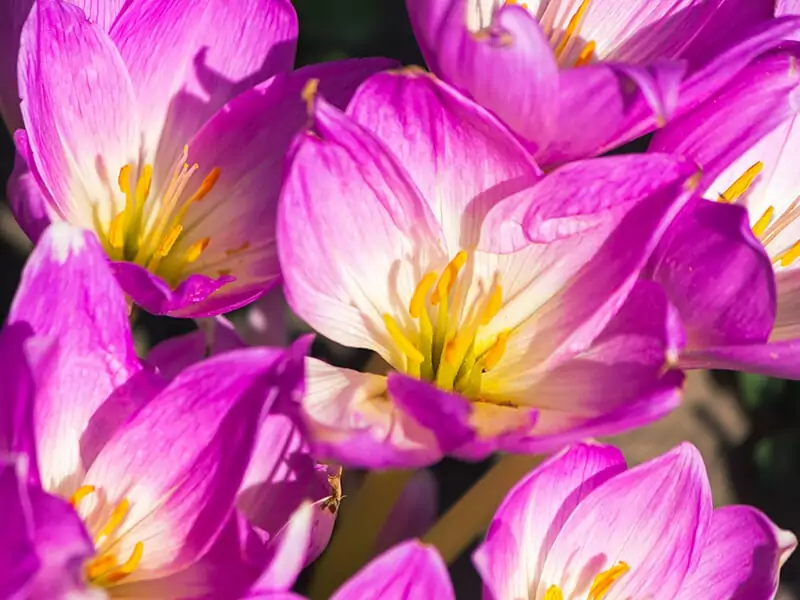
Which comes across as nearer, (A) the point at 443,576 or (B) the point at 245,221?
(A) the point at 443,576

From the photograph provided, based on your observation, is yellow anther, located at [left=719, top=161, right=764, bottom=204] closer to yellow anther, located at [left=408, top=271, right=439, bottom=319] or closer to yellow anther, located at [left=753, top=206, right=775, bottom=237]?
yellow anther, located at [left=753, top=206, right=775, bottom=237]

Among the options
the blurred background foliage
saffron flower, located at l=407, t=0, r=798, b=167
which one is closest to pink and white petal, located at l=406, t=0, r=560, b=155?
saffron flower, located at l=407, t=0, r=798, b=167

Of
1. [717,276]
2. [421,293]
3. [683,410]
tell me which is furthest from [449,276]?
[683,410]

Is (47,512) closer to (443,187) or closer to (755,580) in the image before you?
(443,187)

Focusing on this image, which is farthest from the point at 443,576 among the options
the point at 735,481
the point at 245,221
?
the point at 735,481

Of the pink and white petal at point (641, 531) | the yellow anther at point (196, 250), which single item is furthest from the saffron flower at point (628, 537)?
the yellow anther at point (196, 250)

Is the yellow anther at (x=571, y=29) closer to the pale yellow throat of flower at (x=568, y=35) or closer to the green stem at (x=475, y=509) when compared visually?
the pale yellow throat of flower at (x=568, y=35)

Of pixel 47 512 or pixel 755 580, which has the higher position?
pixel 47 512
